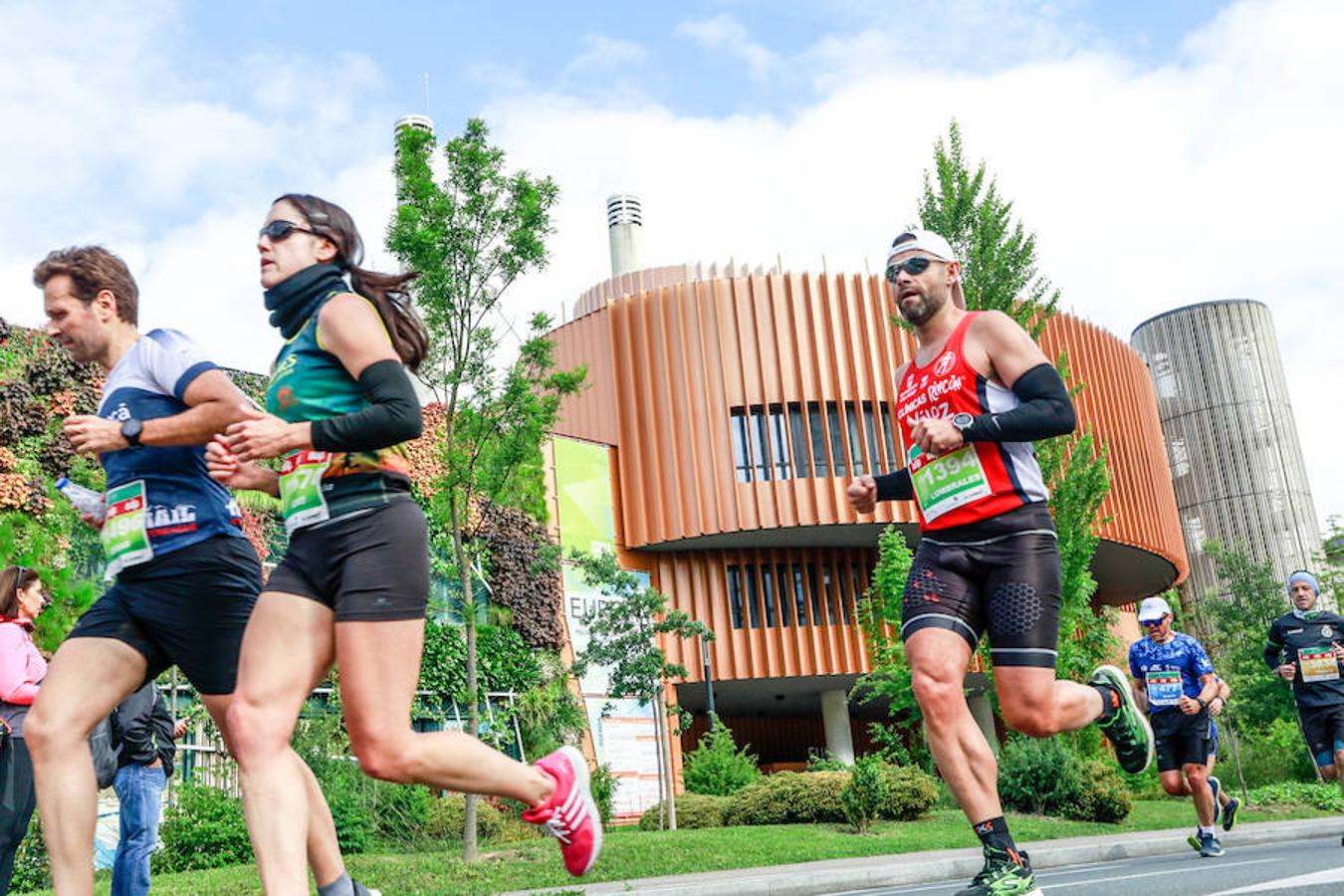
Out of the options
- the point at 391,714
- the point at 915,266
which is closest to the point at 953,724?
the point at 915,266

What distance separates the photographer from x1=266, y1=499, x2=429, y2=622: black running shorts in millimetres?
3344

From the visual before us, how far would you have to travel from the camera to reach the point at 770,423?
97.0 ft

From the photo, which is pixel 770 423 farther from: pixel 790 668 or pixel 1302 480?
pixel 1302 480

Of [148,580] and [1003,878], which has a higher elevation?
[148,580]

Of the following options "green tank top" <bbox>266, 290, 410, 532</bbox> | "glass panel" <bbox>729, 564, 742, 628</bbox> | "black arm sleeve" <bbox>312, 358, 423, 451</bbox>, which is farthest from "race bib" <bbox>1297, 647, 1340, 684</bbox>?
"glass panel" <bbox>729, 564, 742, 628</bbox>

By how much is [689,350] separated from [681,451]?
2.42 m

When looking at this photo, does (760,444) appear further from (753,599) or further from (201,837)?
(201,837)

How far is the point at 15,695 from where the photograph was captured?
18.3ft

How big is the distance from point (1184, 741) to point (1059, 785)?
8232mm

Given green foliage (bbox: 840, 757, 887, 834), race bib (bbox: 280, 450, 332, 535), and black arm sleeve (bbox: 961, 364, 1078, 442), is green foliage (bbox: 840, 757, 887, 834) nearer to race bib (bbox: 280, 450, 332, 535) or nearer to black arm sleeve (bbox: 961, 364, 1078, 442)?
black arm sleeve (bbox: 961, 364, 1078, 442)

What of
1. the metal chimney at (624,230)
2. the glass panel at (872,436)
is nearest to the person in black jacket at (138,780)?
the glass panel at (872,436)

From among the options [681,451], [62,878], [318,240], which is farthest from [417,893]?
[681,451]

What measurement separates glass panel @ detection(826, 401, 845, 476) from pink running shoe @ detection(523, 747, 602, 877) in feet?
85.1

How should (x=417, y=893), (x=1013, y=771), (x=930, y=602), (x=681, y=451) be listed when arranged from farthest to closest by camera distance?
1. (x=681, y=451)
2. (x=1013, y=771)
3. (x=417, y=893)
4. (x=930, y=602)
